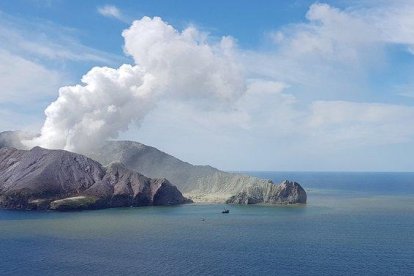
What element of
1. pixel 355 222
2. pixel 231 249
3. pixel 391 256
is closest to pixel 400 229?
pixel 355 222

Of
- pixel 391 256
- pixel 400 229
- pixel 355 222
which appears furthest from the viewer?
pixel 355 222

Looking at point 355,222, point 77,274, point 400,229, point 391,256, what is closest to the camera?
point 77,274

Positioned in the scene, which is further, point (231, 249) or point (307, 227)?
point (307, 227)

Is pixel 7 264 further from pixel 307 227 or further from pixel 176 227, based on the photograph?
pixel 307 227

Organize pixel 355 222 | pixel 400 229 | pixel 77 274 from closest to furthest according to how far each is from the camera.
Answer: pixel 77 274, pixel 400 229, pixel 355 222

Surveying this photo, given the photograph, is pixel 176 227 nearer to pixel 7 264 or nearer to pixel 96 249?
pixel 96 249

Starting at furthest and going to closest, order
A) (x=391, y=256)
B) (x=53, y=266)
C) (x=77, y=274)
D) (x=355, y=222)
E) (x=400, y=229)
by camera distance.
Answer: (x=355, y=222)
(x=400, y=229)
(x=391, y=256)
(x=53, y=266)
(x=77, y=274)

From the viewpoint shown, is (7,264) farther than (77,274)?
Yes

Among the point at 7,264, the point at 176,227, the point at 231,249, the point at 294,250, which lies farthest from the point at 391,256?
the point at 7,264

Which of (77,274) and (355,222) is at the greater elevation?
(355,222)
